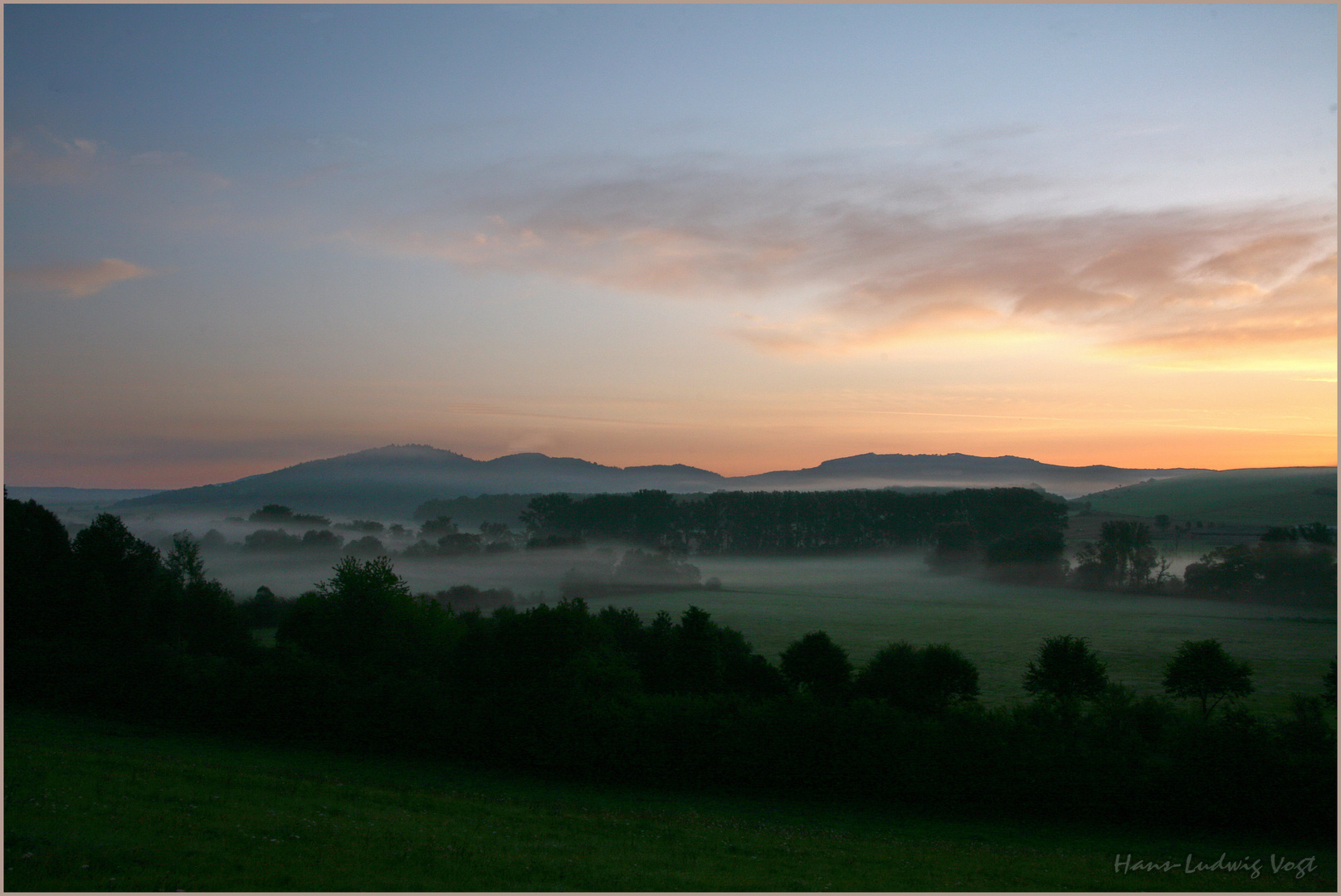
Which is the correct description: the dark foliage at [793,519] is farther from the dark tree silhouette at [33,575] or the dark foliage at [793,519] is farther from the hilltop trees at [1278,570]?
the dark tree silhouette at [33,575]

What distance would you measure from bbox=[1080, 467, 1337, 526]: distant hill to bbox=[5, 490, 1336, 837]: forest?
258 ft

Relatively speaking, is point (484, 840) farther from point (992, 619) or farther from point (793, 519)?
point (793, 519)

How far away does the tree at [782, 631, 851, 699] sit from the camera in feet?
149

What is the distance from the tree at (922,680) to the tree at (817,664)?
6.90 ft

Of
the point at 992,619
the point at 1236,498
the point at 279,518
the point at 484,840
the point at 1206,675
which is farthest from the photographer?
the point at 279,518

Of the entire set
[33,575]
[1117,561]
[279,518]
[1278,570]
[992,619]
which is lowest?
[992,619]

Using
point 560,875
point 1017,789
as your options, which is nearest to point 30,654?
point 560,875

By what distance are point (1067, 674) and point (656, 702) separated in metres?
25.0

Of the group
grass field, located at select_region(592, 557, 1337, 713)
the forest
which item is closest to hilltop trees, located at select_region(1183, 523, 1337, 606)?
grass field, located at select_region(592, 557, 1337, 713)

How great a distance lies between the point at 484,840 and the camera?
19.9 meters

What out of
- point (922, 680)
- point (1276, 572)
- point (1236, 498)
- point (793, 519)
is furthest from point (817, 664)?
point (1236, 498)

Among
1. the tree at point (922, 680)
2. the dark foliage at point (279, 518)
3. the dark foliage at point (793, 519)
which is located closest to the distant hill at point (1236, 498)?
the dark foliage at point (793, 519)

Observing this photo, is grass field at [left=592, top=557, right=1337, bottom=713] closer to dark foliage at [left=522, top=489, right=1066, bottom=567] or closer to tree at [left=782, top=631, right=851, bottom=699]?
dark foliage at [left=522, top=489, right=1066, bottom=567]

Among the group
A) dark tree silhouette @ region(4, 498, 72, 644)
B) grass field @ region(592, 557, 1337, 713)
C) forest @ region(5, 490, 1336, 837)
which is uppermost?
dark tree silhouette @ region(4, 498, 72, 644)
